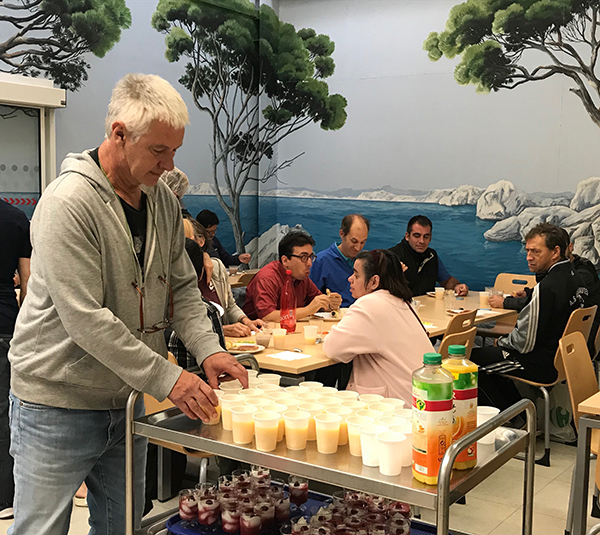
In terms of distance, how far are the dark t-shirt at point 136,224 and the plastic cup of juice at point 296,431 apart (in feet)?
1.99

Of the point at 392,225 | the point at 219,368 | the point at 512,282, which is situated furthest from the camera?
the point at 392,225

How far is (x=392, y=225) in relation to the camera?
8195mm

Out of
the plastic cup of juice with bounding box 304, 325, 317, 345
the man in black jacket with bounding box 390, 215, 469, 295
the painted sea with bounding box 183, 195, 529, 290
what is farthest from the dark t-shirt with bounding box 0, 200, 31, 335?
the painted sea with bounding box 183, 195, 529, 290

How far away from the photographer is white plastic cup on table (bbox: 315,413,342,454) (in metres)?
1.68

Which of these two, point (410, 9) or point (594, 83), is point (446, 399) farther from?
point (410, 9)

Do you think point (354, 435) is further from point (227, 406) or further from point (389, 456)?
point (227, 406)

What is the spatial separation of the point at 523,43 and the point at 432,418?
6711mm

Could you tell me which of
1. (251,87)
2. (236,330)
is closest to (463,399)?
(236,330)

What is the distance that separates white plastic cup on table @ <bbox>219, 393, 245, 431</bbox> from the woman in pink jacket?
1.36m

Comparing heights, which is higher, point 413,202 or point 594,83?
point 594,83

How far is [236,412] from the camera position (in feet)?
5.74

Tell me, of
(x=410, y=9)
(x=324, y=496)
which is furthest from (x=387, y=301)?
(x=410, y=9)

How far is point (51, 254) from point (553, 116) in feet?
21.6

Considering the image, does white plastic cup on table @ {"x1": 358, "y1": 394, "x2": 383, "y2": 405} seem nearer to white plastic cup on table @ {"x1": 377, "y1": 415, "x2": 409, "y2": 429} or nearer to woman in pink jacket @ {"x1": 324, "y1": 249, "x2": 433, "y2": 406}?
white plastic cup on table @ {"x1": 377, "y1": 415, "x2": 409, "y2": 429}
